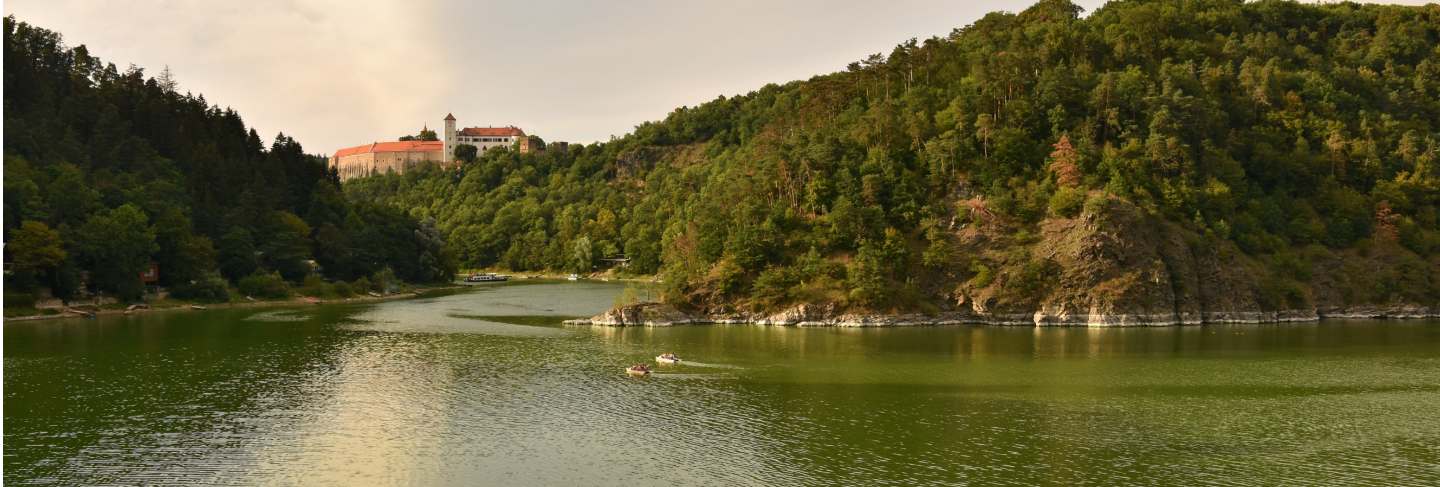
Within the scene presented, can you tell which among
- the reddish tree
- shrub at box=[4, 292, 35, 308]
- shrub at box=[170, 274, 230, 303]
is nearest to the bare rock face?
the reddish tree

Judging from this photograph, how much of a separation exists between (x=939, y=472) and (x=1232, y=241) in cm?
8180

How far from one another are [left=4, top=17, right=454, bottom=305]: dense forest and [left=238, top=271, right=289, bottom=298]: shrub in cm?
17

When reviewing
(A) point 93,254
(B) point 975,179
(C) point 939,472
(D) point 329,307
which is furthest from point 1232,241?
(A) point 93,254

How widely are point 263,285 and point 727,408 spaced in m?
95.3

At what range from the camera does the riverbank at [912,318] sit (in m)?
96.3

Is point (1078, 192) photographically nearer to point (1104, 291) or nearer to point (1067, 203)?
point (1067, 203)

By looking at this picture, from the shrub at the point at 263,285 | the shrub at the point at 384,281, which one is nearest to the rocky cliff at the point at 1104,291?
the shrub at the point at 263,285

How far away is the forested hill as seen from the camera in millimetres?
99562

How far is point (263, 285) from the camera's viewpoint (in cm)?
12769

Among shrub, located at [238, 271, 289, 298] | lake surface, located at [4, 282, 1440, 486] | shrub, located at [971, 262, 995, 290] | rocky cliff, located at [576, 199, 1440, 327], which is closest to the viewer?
lake surface, located at [4, 282, 1440, 486]

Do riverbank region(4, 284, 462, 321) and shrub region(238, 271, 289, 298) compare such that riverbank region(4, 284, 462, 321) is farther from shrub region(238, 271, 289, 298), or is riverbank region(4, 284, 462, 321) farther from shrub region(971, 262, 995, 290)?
shrub region(971, 262, 995, 290)

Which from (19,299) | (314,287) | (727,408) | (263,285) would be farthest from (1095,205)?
(19,299)

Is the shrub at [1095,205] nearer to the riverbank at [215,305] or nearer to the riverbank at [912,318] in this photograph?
the riverbank at [912,318]

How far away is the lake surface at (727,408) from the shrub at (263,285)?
121 feet
